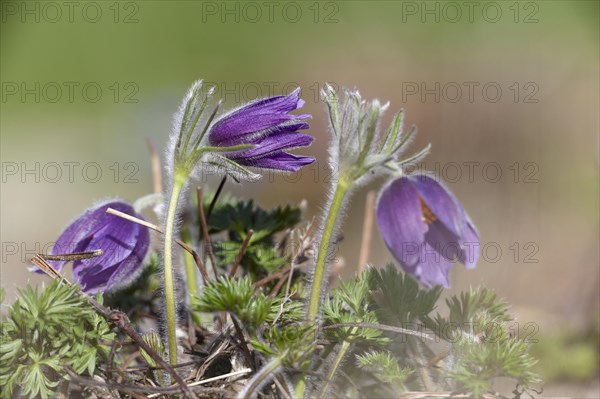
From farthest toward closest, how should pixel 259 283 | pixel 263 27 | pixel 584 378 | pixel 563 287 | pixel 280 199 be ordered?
pixel 263 27 → pixel 280 199 → pixel 563 287 → pixel 584 378 → pixel 259 283

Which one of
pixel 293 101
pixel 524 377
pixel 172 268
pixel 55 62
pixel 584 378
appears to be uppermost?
pixel 55 62

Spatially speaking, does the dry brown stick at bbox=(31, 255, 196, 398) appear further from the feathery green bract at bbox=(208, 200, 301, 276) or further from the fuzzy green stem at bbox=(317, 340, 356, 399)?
the feathery green bract at bbox=(208, 200, 301, 276)

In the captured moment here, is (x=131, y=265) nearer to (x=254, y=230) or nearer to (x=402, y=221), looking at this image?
(x=254, y=230)

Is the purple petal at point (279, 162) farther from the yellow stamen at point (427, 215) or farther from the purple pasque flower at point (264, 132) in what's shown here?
A: the yellow stamen at point (427, 215)

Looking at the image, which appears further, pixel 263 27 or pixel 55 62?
pixel 263 27

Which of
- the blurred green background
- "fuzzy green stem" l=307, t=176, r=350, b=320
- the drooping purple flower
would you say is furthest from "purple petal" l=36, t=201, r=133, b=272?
the blurred green background

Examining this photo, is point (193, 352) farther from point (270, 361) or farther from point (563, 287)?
point (563, 287)

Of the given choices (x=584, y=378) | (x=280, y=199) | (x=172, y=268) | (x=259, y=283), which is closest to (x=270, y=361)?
(x=172, y=268)

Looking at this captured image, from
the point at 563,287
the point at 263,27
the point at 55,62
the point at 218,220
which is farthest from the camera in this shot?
the point at 263,27
